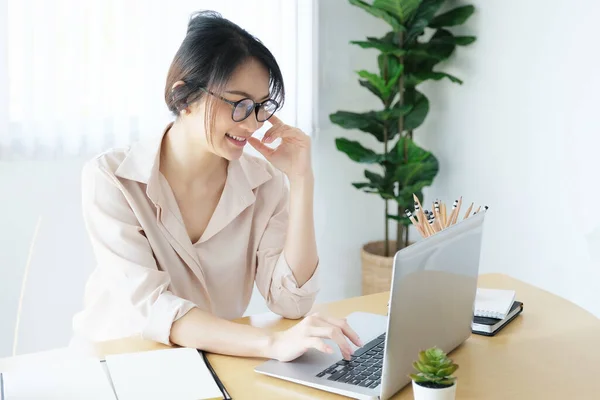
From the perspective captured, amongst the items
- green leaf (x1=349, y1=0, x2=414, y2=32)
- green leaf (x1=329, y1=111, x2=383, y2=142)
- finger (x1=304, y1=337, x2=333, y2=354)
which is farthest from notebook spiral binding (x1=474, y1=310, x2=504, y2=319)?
green leaf (x1=349, y1=0, x2=414, y2=32)

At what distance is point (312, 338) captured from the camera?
123cm

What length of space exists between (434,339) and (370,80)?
6.18 ft

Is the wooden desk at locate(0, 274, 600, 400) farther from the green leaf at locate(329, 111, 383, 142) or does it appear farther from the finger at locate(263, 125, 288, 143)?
the green leaf at locate(329, 111, 383, 142)

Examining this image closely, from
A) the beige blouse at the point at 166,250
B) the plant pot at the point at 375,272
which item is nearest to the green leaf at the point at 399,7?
the plant pot at the point at 375,272

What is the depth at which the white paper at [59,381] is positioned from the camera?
1099 millimetres

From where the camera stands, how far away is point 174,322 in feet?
4.48

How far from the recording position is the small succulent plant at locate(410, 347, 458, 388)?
97 cm

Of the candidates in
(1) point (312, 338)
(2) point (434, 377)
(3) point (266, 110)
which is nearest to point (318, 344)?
(1) point (312, 338)

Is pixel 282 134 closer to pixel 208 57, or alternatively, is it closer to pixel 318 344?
pixel 208 57

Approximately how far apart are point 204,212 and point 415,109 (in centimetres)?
159

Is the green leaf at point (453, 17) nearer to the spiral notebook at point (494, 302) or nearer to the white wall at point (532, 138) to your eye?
the white wall at point (532, 138)

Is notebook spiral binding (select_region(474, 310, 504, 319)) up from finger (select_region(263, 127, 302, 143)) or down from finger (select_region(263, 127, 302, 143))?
down

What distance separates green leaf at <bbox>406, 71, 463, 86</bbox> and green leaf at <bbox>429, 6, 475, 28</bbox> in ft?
0.67

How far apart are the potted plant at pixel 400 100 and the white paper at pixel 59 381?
1.93 metres
